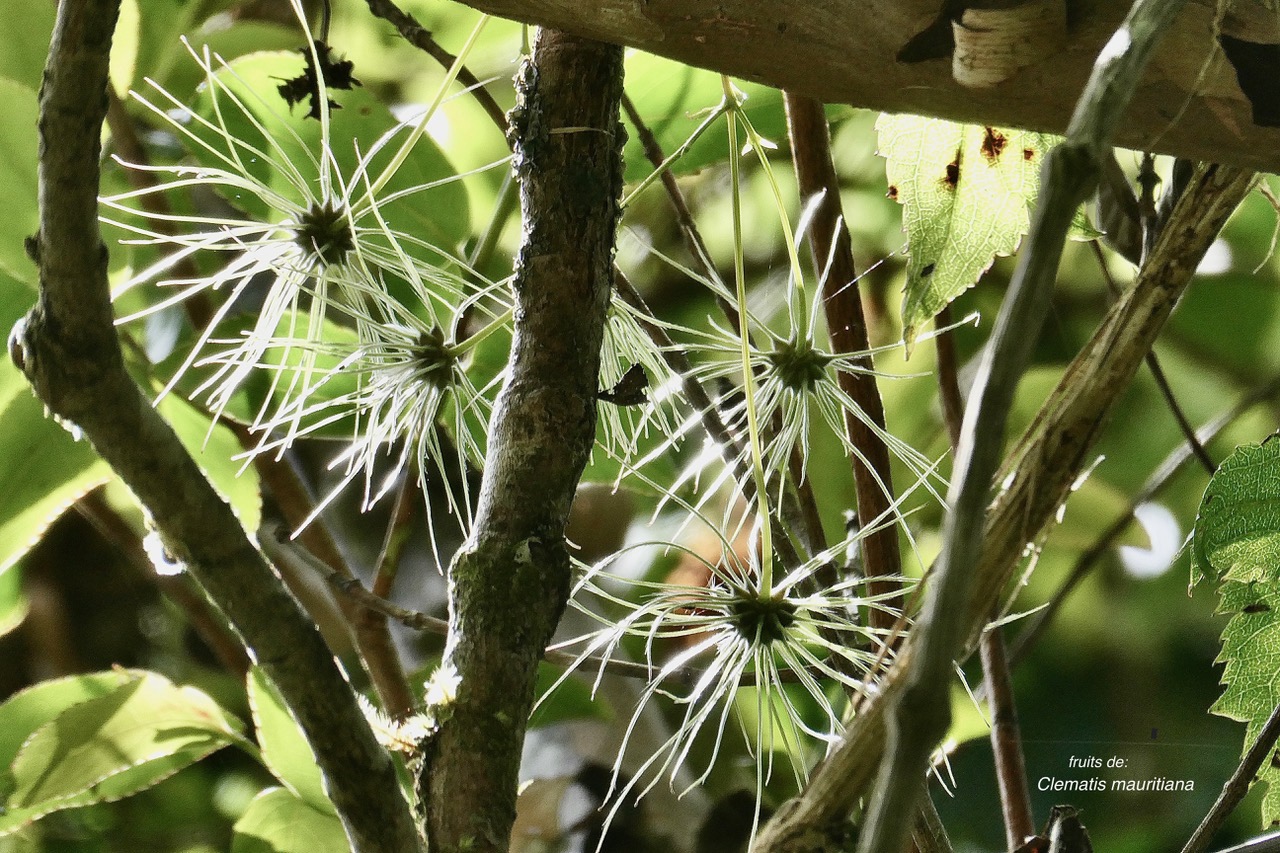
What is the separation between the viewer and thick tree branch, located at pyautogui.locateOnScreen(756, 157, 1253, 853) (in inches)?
7.3

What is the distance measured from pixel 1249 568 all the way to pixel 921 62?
287mm

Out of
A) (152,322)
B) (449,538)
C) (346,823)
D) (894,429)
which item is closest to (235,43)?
(152,322)

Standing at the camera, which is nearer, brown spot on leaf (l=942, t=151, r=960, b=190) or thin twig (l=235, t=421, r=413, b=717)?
brown spot on leaf (l=942, t=151, r=960, b=190)

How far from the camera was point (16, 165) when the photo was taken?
1.78 feet

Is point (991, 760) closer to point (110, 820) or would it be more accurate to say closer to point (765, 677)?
point (765, 677)

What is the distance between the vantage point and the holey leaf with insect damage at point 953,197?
386 mm

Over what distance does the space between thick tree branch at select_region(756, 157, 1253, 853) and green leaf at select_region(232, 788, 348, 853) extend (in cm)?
49

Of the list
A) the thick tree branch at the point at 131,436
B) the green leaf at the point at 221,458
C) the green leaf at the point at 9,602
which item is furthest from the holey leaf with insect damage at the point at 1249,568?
the green leaf at the point at 9,602

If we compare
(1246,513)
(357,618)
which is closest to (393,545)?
(357,618)

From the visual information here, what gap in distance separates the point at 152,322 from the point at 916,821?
646 millimetres

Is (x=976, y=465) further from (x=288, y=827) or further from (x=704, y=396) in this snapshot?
(x=288, y=827)

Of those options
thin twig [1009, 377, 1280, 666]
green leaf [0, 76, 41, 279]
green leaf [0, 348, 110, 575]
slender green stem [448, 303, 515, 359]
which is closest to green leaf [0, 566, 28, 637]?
green leaf [0, 348, 110, 575]

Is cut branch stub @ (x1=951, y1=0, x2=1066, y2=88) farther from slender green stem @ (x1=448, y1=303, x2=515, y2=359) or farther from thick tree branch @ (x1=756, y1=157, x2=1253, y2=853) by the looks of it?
slender green stem @ (x1=448, y1=303, x2=515, y2=359)

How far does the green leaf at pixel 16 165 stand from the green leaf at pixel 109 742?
27cm
